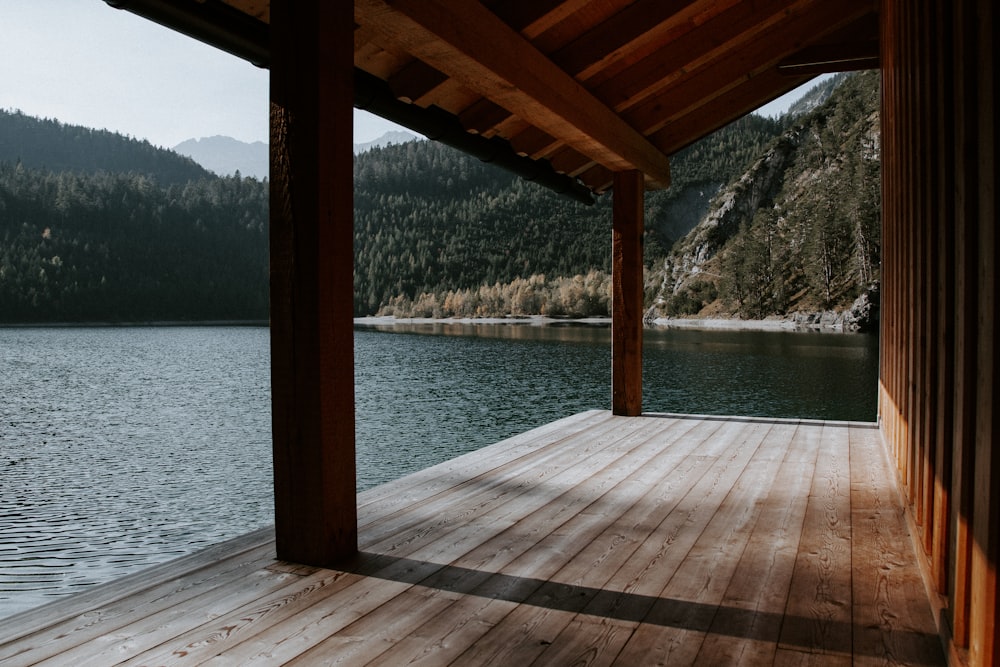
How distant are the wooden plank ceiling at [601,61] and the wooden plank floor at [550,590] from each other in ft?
5.52

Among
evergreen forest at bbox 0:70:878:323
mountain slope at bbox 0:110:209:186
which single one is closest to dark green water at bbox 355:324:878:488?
evergreen forest at bbox 0:70:878:323

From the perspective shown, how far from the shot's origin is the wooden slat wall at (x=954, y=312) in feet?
3.53

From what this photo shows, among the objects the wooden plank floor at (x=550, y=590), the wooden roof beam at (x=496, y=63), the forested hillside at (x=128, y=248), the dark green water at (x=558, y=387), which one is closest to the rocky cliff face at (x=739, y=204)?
the dark green water at (x=558, y=387)

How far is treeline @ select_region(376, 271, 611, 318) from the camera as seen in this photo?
52531mm

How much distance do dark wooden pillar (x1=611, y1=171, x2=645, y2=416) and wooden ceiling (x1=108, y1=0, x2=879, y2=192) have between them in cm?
24

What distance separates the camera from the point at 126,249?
58.2 m

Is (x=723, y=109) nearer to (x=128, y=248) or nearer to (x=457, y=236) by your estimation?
(x=457, y=236)

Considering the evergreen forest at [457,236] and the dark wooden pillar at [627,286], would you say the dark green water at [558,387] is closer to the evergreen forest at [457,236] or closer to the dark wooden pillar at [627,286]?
the dark wooden pillar at [627,286]

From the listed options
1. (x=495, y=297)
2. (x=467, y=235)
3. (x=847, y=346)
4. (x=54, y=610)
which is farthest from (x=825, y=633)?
(x=467, y=235)

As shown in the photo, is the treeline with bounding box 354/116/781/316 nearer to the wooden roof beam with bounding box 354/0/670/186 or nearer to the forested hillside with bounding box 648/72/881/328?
the forested hillside with bounding box 648/72/881/328

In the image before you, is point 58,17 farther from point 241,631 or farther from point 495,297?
point 241,631

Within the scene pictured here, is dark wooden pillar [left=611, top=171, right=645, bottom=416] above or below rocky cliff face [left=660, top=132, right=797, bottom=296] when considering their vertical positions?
below

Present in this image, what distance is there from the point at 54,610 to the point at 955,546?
6.62ft

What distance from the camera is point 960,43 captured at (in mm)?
1276
